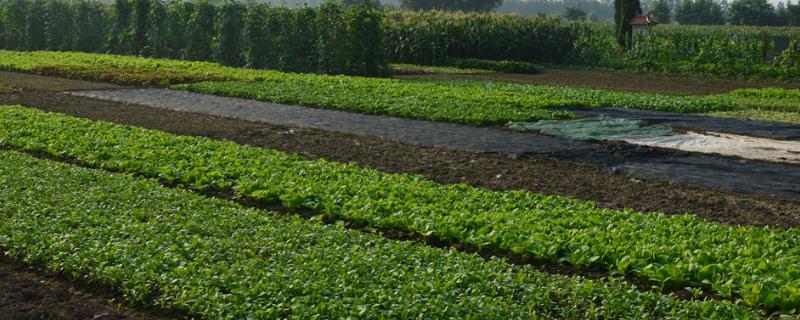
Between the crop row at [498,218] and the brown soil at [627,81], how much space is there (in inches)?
600

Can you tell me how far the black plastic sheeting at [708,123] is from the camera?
51.4 ft

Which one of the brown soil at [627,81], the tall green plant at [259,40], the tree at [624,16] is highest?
the tree at [624,16]

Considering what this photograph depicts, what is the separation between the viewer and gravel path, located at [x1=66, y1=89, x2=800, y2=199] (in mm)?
11523

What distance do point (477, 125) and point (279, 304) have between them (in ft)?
33.3

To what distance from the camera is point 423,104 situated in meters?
18.1

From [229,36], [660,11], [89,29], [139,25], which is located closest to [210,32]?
[229,36]

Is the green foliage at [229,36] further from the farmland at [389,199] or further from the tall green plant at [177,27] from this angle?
the farmland at [389,199]

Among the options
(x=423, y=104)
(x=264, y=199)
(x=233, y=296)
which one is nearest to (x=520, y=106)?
(x=423, y=104)

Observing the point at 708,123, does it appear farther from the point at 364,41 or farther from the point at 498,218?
the point at 364,41

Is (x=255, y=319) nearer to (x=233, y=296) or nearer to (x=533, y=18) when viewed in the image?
(x=233, y=296)

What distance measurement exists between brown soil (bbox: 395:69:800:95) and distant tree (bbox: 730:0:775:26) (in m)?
39.8

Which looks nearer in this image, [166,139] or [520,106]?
[166,139]

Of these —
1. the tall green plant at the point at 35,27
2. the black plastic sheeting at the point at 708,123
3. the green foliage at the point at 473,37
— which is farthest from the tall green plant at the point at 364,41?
the tall green plant at the point at 35,27

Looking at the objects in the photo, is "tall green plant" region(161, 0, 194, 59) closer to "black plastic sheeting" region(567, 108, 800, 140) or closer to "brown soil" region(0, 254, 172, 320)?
"black plastic sheeting" region(567, 108, 800, 140)
